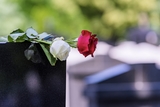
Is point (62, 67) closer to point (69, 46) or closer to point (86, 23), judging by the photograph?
point (69, 46)

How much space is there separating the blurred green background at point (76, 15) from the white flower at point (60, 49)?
504 centimetres

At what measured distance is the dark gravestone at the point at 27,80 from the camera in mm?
796

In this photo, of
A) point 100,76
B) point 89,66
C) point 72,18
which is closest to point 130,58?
point 89,66

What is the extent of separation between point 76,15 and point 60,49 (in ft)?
23.3

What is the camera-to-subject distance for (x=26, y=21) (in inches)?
259

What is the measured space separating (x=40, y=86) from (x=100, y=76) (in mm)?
2047

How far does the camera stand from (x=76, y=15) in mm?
7844

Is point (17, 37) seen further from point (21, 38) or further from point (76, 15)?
point (76, 15)

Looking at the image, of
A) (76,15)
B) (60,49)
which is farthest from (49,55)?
(76,15)

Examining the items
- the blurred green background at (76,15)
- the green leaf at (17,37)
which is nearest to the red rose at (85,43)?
the green leaf at (17,37)

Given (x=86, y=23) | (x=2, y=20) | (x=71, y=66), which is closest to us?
(x=71, y=66)

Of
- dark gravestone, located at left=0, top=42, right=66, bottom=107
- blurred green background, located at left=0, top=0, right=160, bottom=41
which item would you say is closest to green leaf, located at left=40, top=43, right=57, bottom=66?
dark gravestone, located at left=0, top=42, right=66, bottom=107

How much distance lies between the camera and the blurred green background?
6469mm

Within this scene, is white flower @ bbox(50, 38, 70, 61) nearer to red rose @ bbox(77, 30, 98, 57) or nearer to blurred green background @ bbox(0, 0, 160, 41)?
red rose @ bbox(77, 30, 98, 57)
